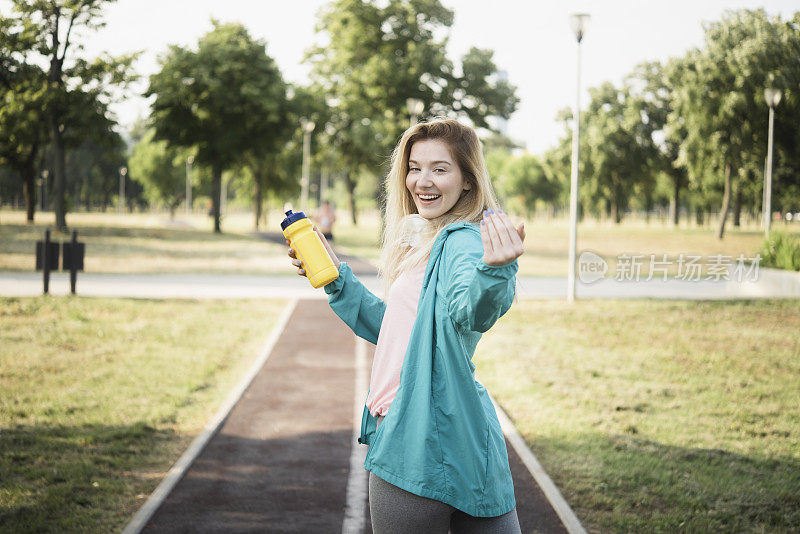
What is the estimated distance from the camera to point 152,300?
1490cm

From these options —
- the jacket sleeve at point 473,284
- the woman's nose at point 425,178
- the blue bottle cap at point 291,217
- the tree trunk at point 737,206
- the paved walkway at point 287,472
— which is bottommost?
the paved walkway at point 287,472

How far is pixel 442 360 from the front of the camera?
7.06 feet

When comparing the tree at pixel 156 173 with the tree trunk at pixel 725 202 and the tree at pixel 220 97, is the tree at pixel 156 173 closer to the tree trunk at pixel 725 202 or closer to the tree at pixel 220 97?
the tree at pixel 220 97

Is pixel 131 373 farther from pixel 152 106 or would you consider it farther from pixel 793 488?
pixel 152 106

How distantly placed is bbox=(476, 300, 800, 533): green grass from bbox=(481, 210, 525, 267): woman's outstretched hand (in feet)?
11.4

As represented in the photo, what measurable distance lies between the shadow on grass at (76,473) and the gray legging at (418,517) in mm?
3035

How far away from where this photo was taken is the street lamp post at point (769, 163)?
38.4 feet

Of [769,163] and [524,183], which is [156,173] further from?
[769,163]

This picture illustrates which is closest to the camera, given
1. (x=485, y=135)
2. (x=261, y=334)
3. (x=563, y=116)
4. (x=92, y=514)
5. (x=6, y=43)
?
(x=92, y=514)

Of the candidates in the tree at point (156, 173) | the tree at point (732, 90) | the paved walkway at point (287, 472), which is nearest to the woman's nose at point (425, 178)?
the paved walkway at point (287, 472)

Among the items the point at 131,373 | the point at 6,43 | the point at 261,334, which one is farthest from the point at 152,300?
the point at 6,43

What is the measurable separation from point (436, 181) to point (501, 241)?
529 mm

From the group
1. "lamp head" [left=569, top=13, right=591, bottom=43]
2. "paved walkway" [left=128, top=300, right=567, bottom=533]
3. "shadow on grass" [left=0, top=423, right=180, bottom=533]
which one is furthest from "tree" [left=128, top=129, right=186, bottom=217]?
"shadow on grass" [left=0, top=423, right=180, bottom=533]

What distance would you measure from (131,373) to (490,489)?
758cm
